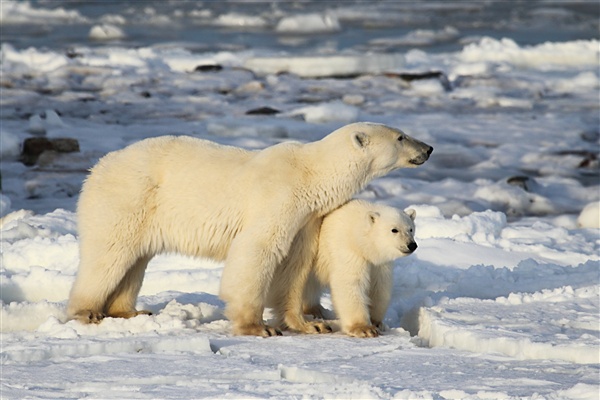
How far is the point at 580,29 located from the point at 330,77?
33.8 ft

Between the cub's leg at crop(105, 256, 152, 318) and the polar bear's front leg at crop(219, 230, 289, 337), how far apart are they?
0.58m

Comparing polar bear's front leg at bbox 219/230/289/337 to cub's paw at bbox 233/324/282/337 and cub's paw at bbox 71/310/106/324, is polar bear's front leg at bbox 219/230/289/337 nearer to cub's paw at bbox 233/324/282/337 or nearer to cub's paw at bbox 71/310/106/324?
cub's paw at bbox 233/324/282/337

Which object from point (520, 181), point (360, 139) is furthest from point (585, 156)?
point (360, 139)

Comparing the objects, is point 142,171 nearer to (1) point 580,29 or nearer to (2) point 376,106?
(2) point 376,106

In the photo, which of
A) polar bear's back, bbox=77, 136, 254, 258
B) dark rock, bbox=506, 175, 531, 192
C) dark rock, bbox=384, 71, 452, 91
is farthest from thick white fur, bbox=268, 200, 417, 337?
dark rock, bbox=384, 71, 452, 91

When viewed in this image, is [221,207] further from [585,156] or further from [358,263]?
[585,156]

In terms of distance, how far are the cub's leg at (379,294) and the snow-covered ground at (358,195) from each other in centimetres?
21

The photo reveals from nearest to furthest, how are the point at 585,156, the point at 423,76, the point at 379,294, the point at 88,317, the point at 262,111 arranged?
the point at 88,317
the point at 379,294
the point at 585,156
the point at 262,111
the point at 423,76

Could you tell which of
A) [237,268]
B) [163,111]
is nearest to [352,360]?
[237,268]

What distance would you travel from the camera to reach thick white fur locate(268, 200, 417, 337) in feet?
16.2

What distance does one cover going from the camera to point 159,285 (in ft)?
20.4

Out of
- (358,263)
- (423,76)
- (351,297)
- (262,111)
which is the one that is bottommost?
(351,297)

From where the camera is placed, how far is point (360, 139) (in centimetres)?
513

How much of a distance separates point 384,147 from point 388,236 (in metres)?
0.52
